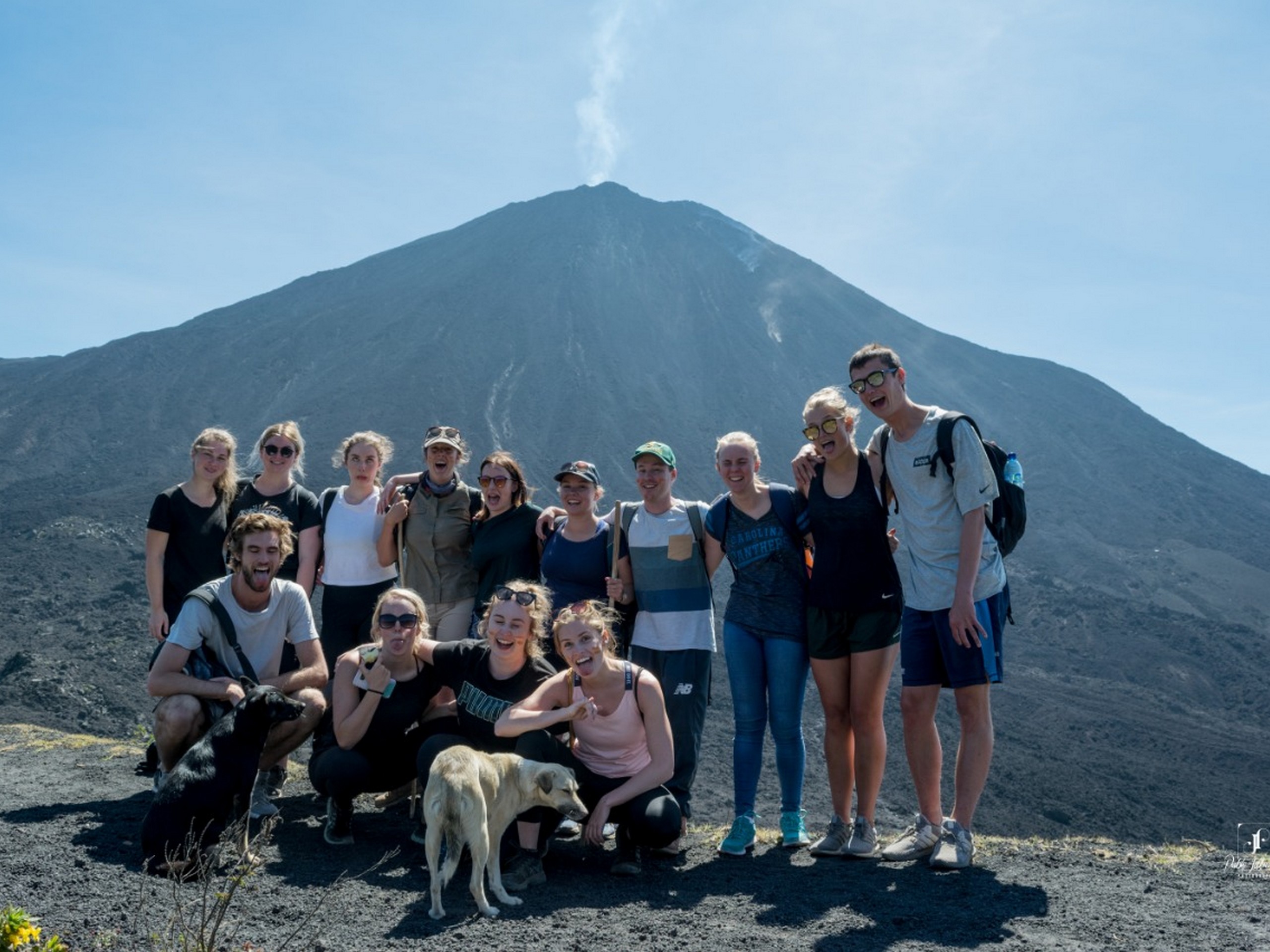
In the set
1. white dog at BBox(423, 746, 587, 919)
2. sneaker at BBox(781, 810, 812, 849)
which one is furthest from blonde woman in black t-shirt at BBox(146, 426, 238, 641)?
sneaker at BBox(781, 810, 812, 849)

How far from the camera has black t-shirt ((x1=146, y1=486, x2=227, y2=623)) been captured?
229 inches

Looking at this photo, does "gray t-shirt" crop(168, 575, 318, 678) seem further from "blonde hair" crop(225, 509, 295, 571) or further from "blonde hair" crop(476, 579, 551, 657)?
"blonde hair" crop(476, 579, 551, 657)

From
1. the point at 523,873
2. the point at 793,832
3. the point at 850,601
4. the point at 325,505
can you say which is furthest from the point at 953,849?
the point at 325,505

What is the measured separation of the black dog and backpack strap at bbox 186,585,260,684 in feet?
1.67

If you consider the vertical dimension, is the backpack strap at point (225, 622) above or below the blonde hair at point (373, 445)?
below

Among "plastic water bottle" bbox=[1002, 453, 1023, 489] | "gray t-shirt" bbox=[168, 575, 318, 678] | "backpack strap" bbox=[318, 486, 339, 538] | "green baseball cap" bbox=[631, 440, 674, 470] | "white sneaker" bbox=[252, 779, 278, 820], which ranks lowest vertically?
"white sneaker" bbox=[252, 779, 278, 820]

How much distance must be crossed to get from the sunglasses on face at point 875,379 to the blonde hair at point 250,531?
3.02 metres

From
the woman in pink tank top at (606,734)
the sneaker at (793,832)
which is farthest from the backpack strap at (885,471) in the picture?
the sneaker at (793,832)

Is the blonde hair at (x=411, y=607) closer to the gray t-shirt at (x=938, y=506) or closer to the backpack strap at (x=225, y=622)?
the backpack strap at (x=225, y=622)

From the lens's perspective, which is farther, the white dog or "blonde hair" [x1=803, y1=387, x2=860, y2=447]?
"blonde hair" [x1=803, y1=387, x2=860, y2=447]

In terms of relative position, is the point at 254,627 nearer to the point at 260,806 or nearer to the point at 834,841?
the point at 260,806

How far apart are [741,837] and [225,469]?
12.2ft

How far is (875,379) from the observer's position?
4.69 meters

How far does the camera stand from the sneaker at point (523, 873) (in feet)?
14.0
